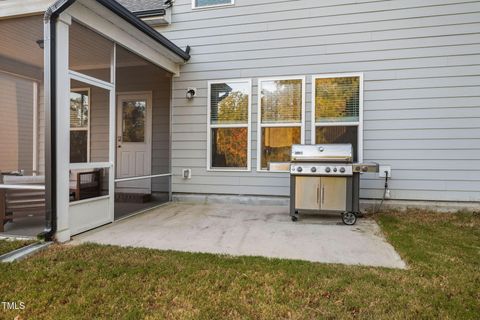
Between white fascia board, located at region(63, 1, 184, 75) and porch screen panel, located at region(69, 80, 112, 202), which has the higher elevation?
white fascia board, located at region(63, 1, 184, 75)

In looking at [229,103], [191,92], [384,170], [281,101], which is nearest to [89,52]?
[191,92]

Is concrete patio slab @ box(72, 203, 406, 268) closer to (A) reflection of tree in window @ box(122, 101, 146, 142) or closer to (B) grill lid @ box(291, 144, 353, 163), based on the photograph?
A: (B) grill lid @ box(291, 144, 353, 163)

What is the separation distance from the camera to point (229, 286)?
2.38m

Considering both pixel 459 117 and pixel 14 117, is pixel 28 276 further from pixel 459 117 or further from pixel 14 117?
pixel 459 117

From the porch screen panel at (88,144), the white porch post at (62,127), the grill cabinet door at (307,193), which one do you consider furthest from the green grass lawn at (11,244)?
the grill cabinet door at (307,193)

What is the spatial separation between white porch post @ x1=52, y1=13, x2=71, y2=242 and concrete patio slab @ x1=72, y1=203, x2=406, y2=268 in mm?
309

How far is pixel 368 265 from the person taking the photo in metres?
2.84

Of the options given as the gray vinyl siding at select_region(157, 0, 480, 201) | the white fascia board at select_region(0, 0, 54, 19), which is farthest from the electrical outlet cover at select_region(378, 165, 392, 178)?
the white fascia board at select_region(0, 0, 54, 19)

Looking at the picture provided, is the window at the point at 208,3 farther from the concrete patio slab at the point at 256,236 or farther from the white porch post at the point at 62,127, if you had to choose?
the concrete patio slab at the point at 256,236

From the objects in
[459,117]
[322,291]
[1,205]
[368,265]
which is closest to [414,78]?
[459,117]

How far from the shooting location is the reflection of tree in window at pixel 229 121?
5852 millimetres

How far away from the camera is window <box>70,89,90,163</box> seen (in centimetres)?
385

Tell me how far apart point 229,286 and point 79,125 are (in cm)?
339

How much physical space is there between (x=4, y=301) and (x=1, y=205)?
83.4 inches
